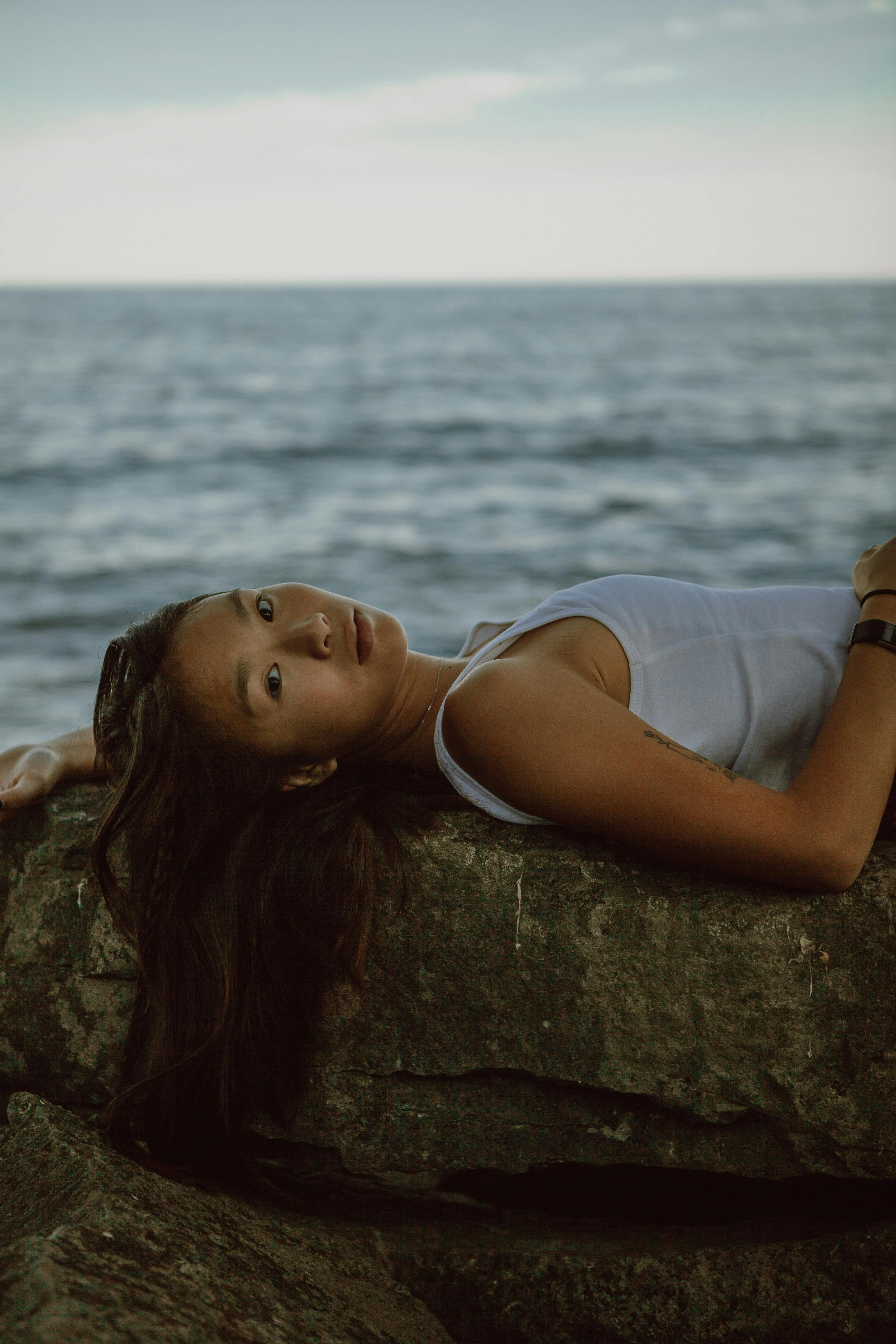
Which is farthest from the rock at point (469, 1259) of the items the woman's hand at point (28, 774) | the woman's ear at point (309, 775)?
the woman's ear at point (309, 775)

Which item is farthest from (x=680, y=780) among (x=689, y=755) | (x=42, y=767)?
(x=42, y=767)

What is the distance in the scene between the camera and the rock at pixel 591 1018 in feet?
6.53

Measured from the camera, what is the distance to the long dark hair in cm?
212

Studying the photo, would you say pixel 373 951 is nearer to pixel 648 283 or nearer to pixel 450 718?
pixel 450 718

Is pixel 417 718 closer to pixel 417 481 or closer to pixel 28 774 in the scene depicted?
pixel 28 774

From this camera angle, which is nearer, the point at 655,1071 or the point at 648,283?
the point at 655,1071

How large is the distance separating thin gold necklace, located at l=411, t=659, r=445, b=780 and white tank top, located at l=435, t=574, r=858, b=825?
0.64 feet

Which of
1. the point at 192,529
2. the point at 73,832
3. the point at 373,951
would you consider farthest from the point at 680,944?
the point at 192,529

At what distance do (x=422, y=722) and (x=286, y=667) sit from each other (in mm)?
410

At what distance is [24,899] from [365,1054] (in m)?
0.85

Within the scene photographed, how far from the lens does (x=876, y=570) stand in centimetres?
217

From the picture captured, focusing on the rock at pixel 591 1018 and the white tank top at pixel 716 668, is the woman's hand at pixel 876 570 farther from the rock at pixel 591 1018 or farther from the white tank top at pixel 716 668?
the rock at pixel 591 1018

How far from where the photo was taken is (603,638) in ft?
6.93

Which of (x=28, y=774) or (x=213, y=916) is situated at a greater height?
(x=28, y=774)
